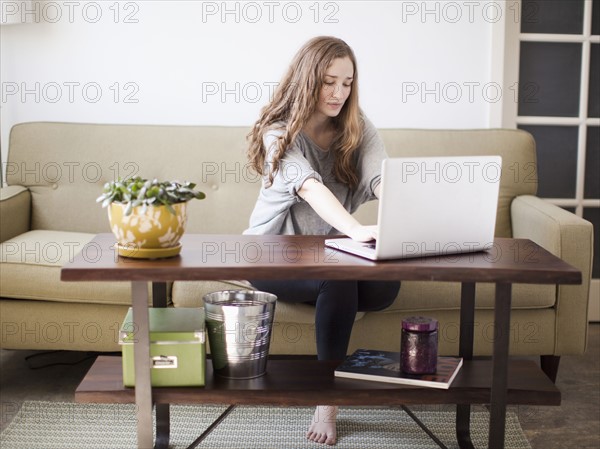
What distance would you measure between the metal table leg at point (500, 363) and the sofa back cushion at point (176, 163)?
114 centimetres

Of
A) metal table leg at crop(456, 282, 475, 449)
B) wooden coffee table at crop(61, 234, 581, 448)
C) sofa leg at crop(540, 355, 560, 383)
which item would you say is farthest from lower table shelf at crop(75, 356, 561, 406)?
sofa leg at crop(540, 355, 560, 383)

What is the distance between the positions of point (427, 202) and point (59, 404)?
133 cm

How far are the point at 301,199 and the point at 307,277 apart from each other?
1.89 ft

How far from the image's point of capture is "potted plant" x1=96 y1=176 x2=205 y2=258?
65.1 inches

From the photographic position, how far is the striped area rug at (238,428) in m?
2.12

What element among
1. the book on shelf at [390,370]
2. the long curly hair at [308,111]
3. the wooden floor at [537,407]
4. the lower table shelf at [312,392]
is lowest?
the wooden floor at [537,407]

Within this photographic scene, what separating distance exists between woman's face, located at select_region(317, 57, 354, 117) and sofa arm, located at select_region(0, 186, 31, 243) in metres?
1.16

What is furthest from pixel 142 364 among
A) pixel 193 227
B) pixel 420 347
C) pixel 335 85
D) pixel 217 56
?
pixel 217 56

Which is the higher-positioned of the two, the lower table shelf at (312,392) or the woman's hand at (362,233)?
the woman's hand at (362,233)

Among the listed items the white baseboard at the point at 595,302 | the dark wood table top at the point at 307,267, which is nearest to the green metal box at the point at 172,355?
the dark wood table top at the point at 307,267

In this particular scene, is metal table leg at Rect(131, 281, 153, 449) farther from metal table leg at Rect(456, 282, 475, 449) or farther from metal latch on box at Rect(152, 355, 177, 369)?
metal table leg at Rect(456, 282, 475, 449)

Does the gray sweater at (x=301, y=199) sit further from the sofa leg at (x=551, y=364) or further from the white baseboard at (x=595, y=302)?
the white baseboard at (x=595, y=302)

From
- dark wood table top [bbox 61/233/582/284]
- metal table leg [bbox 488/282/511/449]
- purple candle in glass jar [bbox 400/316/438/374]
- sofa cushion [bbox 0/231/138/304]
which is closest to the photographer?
dark wood table top [bbox 61/233/582/284]

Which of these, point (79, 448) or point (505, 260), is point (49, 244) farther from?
point (505, 260)
